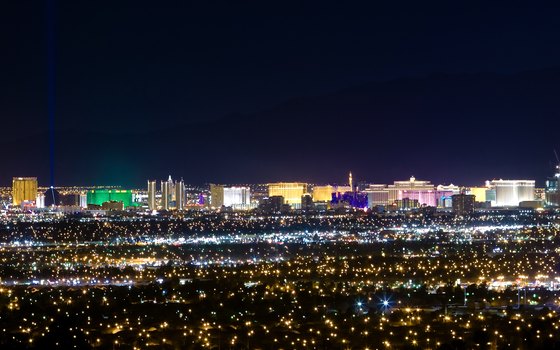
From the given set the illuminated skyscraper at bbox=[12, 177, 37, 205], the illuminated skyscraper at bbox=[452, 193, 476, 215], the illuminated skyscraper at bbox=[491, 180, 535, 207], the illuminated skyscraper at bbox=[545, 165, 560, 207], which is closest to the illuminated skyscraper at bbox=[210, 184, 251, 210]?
the illuminated skyscraper at bbox=[12, 177, 37, 205]

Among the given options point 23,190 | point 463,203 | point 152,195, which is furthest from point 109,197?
point 463,203

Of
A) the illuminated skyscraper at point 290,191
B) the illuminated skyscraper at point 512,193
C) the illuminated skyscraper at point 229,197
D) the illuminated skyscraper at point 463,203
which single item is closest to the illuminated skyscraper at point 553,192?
the illuminated skyscraper at point 512,193

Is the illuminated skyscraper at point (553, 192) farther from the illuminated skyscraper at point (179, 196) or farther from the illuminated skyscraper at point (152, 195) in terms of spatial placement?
the illuminated skyscraper at point (152, 195)

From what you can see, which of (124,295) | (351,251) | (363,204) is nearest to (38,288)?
(124,295)

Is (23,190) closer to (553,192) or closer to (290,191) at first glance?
(290,191)

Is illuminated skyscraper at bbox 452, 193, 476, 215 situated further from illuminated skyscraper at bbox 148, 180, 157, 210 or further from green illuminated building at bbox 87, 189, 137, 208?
green illuminated building at bbox 87, 189, 137, 208

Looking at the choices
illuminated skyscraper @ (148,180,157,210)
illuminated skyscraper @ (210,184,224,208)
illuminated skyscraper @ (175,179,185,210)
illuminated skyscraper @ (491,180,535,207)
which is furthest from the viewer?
illuminated skyscraper @ (210,184,224,208)
